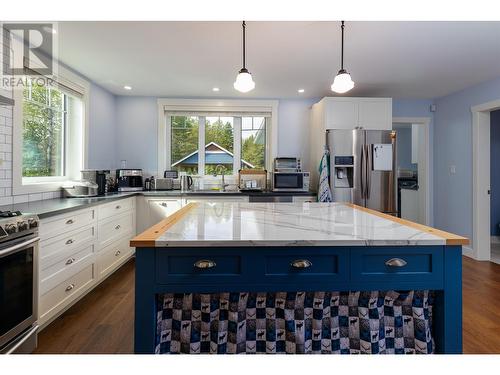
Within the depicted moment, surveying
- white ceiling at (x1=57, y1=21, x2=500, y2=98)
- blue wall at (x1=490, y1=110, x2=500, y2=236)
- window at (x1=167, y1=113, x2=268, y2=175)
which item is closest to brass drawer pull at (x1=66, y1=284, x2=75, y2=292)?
white ceiling at (x1=57, y1=21, x2=500, y2=98)

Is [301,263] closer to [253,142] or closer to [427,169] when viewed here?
[253,142]

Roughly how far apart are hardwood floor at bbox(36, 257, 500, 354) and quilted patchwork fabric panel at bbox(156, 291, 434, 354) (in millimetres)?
896

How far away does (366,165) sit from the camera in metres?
3.93

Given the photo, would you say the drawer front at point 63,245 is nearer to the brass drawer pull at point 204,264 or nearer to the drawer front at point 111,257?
the drawer front at point 111,257

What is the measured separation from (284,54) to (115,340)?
9.44 feet

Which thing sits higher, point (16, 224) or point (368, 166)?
point (368, 166)

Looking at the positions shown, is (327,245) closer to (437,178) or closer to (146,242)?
(146,242)

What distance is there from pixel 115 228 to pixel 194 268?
2.50 m

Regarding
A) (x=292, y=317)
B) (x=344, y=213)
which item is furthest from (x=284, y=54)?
(x=292, y=317)

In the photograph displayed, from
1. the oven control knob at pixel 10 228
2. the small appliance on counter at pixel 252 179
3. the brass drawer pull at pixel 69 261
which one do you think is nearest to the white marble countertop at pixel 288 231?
the oven control knob at pixel 10 228

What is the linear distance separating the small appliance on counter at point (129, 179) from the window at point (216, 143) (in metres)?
0.60

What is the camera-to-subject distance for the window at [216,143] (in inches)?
185

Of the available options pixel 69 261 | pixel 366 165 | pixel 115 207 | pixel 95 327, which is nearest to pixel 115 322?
pixel 95 327

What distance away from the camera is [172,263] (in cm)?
120
